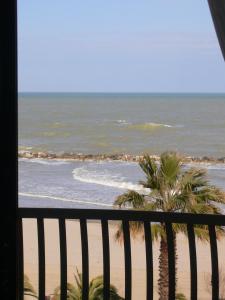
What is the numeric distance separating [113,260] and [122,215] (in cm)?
770

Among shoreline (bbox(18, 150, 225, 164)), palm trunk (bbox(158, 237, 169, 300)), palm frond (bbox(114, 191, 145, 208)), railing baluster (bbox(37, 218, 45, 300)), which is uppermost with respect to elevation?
railing baluster (bbox(37, 218, 45, 300))

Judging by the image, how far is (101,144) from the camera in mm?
A: 22000

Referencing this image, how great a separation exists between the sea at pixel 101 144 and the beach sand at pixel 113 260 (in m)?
1.45

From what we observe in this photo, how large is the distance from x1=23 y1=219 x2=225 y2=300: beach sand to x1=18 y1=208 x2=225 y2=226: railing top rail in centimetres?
580

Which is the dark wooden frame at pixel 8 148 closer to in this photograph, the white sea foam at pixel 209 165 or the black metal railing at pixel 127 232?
the black metal railing at pixel 127 232

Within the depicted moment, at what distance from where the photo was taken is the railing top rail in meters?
2.43

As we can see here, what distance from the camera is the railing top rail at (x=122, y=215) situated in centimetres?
243

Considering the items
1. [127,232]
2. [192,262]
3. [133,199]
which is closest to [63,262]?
[127,232]

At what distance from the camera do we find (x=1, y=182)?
76.9 inches

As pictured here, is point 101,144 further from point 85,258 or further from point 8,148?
point 8,148

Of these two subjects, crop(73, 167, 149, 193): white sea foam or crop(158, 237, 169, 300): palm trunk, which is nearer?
crop(158, 237, 169, 300): palm trunk

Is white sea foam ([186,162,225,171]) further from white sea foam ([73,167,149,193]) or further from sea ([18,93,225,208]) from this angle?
white sea foam ([73,167,149,193])

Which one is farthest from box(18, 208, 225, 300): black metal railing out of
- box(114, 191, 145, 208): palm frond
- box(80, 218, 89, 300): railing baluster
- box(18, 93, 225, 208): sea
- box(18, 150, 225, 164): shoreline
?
box(18, 150, 225, 164): shoreline

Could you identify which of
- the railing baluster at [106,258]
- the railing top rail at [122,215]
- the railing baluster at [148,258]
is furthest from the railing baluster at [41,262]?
the railing baluster at [148,258]
